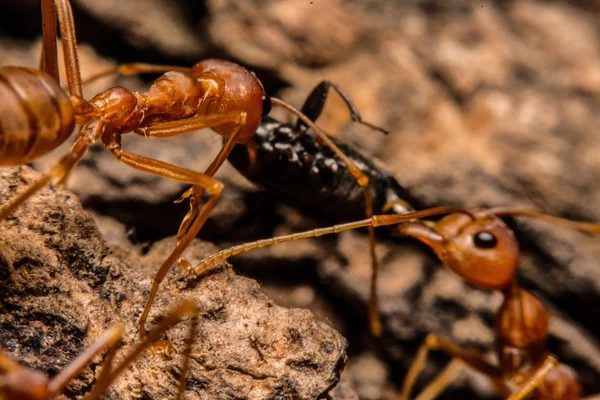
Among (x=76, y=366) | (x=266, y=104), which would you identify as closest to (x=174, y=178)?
(x=266, y=104)

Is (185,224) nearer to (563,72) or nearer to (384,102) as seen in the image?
(384,102)

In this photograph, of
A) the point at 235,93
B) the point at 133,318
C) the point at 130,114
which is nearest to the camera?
the point at 133,318

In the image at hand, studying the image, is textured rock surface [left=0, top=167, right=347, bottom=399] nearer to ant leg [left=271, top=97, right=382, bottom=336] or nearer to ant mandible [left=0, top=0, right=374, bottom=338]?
ant mandible [left=0, top=0, right=374, bottom=338]

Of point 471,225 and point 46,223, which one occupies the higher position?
point 46,223

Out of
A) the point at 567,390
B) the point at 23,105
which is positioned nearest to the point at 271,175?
the point at 23,105

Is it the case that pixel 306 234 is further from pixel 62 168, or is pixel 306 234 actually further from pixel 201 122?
pixel 62 168

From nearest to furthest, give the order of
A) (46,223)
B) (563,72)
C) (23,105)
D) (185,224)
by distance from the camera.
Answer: (23,105)
(46,223)
(185,224)
(563,72)

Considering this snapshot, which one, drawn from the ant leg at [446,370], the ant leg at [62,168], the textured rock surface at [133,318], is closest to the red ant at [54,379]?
the textured rock surface at [133,318]

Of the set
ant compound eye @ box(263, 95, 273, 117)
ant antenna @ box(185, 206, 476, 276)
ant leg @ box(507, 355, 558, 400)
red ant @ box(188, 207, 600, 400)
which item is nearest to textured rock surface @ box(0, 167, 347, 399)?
ant antenna @ box(185, 206, 476, 276)
